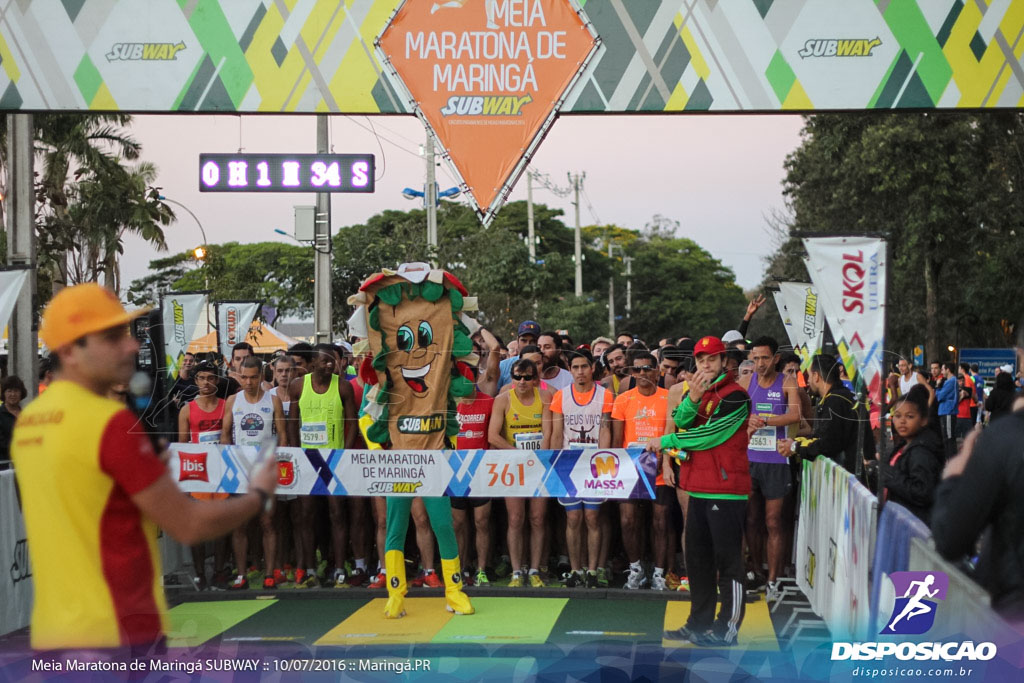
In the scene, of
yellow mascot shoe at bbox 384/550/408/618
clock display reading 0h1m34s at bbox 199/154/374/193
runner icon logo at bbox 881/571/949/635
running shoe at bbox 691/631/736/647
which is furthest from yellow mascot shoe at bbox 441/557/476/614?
runner icon logo at bbox 881/571/949/635

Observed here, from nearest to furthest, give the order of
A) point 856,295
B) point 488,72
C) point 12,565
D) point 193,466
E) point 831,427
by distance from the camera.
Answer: point 856,295 < point 12,565 < point 831,427 < point 193,466 < point 488,72

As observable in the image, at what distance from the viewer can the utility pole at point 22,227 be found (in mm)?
11484

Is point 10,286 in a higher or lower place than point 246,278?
lower

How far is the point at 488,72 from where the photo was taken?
35.8 feet

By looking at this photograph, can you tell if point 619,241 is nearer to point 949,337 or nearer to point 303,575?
point 949,337

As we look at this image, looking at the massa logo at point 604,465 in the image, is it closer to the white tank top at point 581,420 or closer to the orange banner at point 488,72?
the white tank top at point 581,420

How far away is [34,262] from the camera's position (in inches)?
454

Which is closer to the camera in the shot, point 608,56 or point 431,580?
point 431,580

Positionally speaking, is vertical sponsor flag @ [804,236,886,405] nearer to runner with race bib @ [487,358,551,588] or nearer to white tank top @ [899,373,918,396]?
runner with race bib @ [487,358,551,588]

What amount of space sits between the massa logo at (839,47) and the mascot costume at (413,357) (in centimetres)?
453

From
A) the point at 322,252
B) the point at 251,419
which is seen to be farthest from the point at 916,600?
the point at 322,252

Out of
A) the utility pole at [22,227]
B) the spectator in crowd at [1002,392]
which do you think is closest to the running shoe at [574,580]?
the utility pole at [22,227]

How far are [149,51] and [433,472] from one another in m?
5.43

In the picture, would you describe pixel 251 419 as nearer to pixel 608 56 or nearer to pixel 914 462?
pixel 608 56
